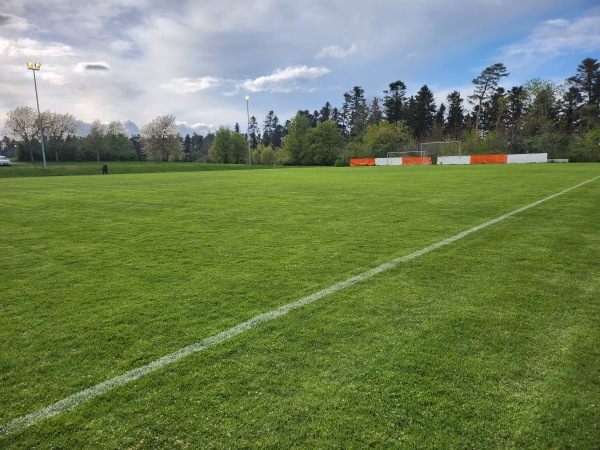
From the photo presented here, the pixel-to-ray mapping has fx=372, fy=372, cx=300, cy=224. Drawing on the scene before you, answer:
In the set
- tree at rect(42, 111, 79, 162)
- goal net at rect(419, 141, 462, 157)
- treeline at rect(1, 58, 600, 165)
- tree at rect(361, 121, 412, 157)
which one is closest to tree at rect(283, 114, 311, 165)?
treeline at rect(1, 58, 600, 165)

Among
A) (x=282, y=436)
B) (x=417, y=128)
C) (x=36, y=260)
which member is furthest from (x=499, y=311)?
(x=417, y=128)

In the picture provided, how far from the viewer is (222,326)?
115 inches

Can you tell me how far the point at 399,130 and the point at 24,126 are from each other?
64.4 m

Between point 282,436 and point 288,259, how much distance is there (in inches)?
117

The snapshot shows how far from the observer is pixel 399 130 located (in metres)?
70.4

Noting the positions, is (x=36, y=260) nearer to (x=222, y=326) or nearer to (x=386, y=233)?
(x=222, y=326)

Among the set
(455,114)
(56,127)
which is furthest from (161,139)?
(455,114)

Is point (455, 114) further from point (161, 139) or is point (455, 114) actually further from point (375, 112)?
point (161, 139)

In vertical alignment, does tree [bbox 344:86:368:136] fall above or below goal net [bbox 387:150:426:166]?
above

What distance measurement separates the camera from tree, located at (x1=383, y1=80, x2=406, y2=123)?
85125 mm

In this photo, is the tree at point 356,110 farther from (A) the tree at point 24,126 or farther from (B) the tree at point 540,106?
(A) the tree at point 24,126

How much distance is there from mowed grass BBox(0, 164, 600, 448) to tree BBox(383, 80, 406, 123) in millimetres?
85303

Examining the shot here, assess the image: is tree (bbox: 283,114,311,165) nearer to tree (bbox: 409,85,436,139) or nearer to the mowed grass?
tree (bbox: 409,85,436,139)

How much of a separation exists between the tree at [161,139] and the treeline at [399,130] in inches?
7.7
